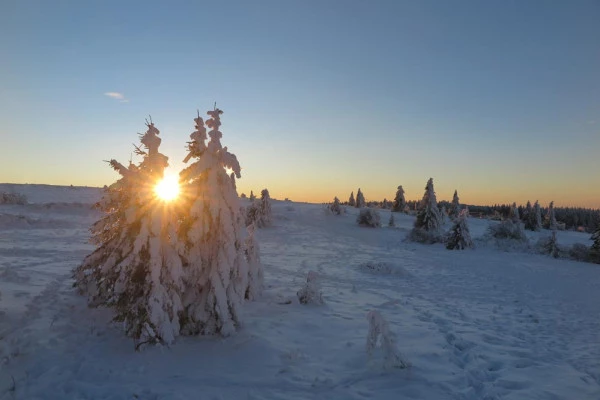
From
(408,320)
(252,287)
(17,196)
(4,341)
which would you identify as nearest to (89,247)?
(252,287)

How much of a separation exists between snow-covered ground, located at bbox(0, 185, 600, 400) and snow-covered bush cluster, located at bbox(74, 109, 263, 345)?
0.66m

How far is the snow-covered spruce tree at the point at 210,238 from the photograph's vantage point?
875 centimetres

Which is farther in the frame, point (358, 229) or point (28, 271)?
point (358, 229)

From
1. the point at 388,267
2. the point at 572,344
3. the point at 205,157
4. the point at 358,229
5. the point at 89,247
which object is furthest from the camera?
the point at 358,229

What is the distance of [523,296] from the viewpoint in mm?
15789

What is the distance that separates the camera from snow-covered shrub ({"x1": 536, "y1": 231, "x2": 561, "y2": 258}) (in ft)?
94.7

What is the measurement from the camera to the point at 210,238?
9039mm

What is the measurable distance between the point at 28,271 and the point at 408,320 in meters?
13.4

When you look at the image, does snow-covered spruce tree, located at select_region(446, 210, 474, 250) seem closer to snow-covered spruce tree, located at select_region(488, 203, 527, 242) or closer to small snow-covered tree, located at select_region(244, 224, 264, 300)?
snow-covered spruce tree, located at select_region(488, 203, 527, 242)

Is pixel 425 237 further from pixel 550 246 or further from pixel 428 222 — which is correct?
pixel 550 246

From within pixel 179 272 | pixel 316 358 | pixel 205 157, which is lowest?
pixel 316 358

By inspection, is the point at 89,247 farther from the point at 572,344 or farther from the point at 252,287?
the point at 572,344

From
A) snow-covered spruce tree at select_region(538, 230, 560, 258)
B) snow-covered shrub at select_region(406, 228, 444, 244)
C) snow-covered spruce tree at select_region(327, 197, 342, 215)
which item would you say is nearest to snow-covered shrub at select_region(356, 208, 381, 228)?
snow-covered spruce tree at select_region(327, 197, 342, 215)

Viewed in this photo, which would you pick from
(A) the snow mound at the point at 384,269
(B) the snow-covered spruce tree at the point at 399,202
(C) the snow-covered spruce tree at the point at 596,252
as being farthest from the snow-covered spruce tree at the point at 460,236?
(B) the snow-covered spruce tree at the point at 399,202
